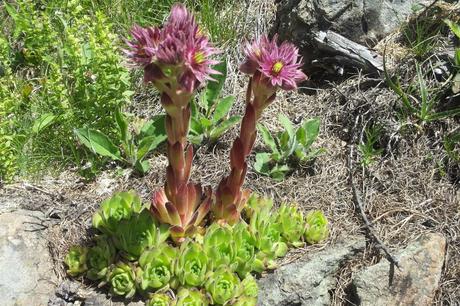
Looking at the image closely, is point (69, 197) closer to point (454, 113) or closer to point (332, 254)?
point (332, 254)

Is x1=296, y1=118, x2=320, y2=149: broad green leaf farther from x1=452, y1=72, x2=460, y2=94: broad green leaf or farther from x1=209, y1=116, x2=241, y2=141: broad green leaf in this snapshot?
x1=452, y1=72, x2=460, y2=94: broad green leaf

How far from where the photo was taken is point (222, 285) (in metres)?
2.73

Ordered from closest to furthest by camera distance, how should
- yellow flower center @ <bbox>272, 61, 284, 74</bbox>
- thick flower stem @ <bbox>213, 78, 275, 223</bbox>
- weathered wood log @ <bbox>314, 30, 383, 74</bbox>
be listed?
yellow flower center @ <bbox>272, 61, 284, 74</bbox>, thick flower stem @ <bbox>213, 78, 275, 223</bbox>, weathered wood log @ <bbox>314, 30, 383, 74</bbox>

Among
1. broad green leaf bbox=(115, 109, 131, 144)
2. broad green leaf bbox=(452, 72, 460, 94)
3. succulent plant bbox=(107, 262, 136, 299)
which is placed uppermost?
broad green leaf bbox=(452, 72, 460, 94)

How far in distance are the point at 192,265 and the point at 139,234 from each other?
1.08ft

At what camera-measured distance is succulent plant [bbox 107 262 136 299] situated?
2.74 metres

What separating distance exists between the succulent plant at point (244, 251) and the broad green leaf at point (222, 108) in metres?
0.97

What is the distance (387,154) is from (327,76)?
0.89 meters

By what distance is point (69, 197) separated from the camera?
338 cm

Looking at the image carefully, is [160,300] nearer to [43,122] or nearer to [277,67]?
[277,67]

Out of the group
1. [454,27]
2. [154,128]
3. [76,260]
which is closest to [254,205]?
[154,128]

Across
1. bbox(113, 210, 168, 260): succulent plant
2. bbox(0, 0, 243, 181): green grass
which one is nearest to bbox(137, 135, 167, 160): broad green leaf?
bbox(0, 0, 243, 181): green grass

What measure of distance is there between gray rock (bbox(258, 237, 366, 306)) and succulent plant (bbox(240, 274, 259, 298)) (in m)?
0.12

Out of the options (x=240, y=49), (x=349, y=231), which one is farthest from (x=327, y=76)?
(x=349, y=231)
